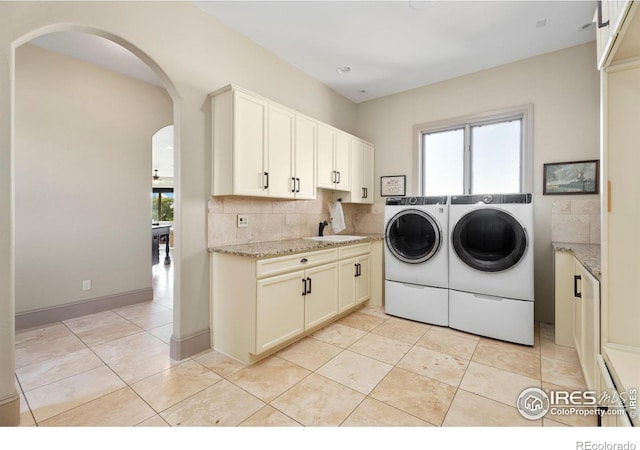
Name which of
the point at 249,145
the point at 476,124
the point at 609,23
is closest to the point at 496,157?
the point at 476,124

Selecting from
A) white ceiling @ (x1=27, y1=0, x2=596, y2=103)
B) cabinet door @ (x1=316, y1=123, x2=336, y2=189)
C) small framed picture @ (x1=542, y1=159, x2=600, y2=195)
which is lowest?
small framed picture @ (x1=542, y1=159, x2=600, y2=195)

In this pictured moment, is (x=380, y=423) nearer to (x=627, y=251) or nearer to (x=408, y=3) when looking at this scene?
(x=627, y=251)

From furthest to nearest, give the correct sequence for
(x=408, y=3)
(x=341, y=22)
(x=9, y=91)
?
(x=341, y=22) → (x=408, y=3) → (x=9, y=91)

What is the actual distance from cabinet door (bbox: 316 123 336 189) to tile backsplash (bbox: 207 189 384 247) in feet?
1.28

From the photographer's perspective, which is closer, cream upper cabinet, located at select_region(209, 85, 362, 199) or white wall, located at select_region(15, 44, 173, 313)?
cream upper cabinet, located at select_region(209, 85, 362, 199)

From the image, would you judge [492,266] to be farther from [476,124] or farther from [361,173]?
[361,173]

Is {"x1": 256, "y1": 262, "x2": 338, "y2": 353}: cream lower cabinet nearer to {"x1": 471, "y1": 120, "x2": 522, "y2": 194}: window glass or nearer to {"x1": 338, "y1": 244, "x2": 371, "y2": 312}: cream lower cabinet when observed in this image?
{"x1": 338, "y1": 244, "x2": 371, "y2": 312}: cream lower cabinet

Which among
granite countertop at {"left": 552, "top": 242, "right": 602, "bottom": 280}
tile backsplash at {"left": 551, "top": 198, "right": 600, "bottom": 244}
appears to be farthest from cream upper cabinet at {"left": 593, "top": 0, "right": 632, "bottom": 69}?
tile backsplash at {"left": 551, "top": 198, "right": 600, "bottom": 244}

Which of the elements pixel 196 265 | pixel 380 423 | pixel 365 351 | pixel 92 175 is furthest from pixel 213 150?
pixel 380 423

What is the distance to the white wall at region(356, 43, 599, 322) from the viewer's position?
284 centimetres

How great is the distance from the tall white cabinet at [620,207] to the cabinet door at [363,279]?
2.17 metres

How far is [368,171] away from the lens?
4121 millimetres

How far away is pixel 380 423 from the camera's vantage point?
1.59 metres

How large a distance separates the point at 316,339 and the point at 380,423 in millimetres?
1158
